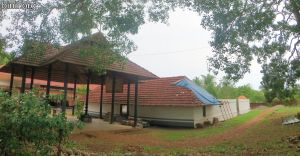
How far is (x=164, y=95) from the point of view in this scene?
933 inches

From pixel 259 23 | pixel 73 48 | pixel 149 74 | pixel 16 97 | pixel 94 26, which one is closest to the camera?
pixel 16 97

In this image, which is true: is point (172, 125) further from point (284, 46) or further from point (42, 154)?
point (42, 154)

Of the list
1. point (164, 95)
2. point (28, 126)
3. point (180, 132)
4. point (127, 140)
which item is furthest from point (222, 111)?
point (28, 126)

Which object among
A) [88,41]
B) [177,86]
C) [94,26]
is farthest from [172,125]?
[94,26]

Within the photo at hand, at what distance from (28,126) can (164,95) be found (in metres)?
18.1

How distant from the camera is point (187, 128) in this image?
2161 cm

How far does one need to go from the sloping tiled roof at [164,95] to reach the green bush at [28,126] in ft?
51.6

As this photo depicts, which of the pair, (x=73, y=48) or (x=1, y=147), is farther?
(x=73, y=48)

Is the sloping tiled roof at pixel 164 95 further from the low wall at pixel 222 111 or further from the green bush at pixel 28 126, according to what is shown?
the green bush at pixel 28 126

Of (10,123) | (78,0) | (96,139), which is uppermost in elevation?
(78,0)

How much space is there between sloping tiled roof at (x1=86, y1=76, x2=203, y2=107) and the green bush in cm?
1572

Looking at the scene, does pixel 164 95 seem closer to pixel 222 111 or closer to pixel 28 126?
pixel 222 111

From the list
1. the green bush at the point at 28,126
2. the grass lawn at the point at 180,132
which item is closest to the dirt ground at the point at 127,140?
the grass lawn at the point at 180,132

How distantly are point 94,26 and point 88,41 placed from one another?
7.19ft
